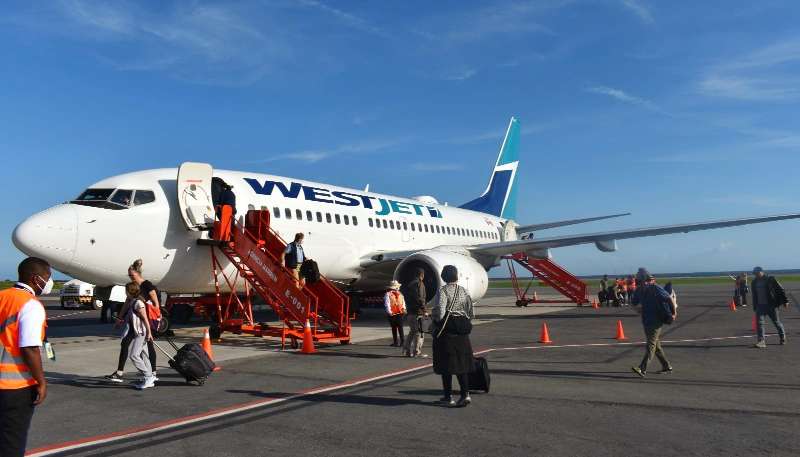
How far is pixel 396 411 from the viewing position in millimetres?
6664

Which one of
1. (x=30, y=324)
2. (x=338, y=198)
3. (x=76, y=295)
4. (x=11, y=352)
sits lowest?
(x=11, y=352)

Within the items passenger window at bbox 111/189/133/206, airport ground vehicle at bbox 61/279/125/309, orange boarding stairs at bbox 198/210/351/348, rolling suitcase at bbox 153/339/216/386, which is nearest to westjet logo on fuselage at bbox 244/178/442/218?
orange boarding stairs at bbox 198/210/351/348

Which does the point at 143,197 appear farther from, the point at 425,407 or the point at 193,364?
the point at 425,407

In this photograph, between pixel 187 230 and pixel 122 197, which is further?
pixel 187 230

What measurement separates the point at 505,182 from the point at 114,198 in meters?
23.9

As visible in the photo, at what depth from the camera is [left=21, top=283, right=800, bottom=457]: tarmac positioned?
5332 mm

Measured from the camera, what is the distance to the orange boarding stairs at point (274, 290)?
1257 centimetres

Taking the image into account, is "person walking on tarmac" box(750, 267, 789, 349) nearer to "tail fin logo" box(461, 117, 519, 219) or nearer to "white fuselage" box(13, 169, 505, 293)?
"white fuselage" box(13, 169, 505, 293)

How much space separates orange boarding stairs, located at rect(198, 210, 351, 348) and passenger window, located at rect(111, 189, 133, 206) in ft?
5.48

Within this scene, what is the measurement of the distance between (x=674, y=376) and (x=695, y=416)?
2.61m

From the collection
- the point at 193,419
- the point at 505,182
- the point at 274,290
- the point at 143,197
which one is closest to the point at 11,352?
the point at 193,419

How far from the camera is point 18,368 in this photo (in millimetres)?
3715

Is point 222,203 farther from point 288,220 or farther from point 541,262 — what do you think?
point 541,262

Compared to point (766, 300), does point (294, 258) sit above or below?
above
